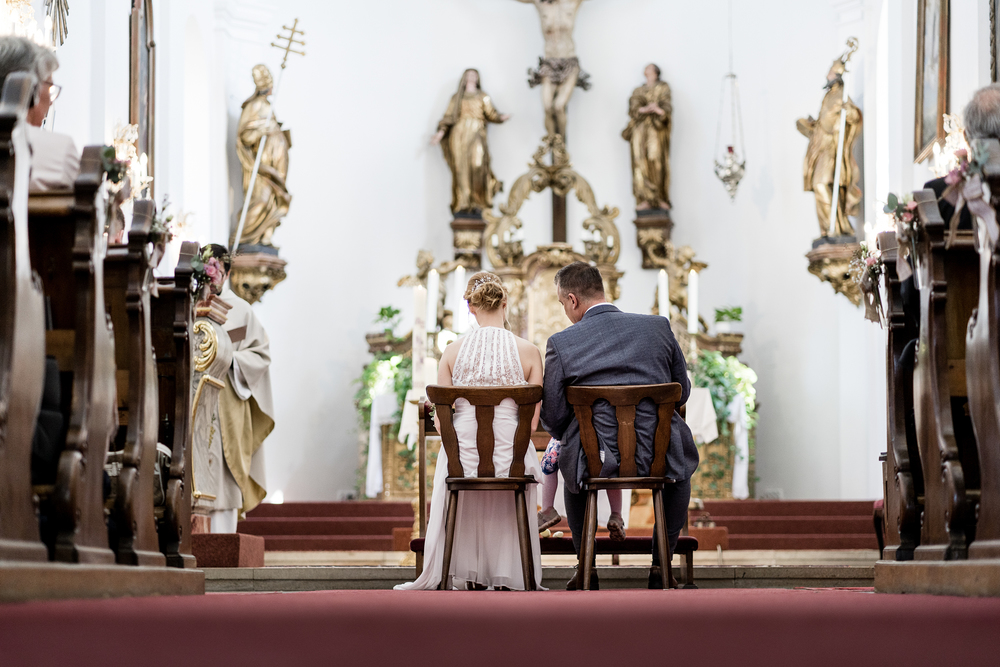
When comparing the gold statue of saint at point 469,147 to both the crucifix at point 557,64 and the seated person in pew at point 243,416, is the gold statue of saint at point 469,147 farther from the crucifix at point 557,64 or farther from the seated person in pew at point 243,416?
the seated person in pew at point 243,416

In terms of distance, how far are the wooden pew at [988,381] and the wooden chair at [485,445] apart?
1795 millimetres

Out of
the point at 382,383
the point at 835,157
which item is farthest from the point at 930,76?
the point at 382,383

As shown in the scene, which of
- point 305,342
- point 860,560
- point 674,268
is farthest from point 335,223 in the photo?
point 860,560

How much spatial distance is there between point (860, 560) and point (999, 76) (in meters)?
3.22

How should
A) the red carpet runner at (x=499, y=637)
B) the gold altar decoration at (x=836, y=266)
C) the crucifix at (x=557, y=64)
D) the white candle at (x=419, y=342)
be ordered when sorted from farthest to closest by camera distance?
1. the crucifix at (x=557, y=64)
2. the gold altar decoration at (x=836, y=266)
3. the white candle at (x=419, y=342)
4. the red carpet runner at (x=499, y=637)

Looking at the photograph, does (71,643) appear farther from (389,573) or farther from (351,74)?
(351,74)

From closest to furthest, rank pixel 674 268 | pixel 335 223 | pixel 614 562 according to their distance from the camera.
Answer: pixel 614 562 → pixel 674 268 → pixel 335 223

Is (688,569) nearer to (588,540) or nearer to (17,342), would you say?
→ (588,540)

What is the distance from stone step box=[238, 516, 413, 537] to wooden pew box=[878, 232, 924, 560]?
5.21 meters

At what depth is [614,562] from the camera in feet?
19.6

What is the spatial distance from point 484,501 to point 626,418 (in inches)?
28.2

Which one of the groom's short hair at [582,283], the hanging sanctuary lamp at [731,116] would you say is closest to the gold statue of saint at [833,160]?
the hanging sanctuary lamp at [731,116]

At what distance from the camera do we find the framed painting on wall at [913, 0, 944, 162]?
336 inches

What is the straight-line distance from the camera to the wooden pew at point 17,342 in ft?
8.24
